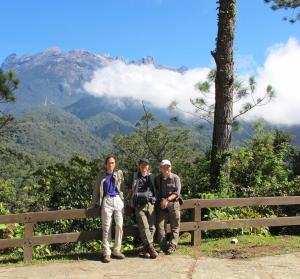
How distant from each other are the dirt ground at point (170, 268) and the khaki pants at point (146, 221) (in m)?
0.38

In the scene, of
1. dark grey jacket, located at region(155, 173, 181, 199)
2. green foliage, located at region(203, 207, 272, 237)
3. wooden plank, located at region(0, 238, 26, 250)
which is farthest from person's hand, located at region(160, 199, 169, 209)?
wooden plank, located at region(0, 238, 26, 250)

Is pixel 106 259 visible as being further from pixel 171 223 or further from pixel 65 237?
pixel 171 223

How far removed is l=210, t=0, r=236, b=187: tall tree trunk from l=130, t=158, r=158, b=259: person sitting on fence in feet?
13.1

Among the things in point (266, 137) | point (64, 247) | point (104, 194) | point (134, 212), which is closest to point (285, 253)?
point (134, 212)

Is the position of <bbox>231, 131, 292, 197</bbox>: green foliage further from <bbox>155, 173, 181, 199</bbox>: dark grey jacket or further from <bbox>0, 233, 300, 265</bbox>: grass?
<bbox>155, 173, 181, 199</bbox>: dark grey jacket

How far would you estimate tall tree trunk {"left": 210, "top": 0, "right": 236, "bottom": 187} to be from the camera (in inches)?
487

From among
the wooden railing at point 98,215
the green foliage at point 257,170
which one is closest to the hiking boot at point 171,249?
the wooden railing at point 98,215

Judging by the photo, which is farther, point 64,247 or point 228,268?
point 64,247

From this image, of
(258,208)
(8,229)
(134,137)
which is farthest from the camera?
(134,137)

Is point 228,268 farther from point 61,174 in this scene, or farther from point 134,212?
point 61,174

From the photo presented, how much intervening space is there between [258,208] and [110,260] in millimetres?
4652

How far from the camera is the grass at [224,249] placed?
8453 millimetres

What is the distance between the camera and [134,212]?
8781 mm

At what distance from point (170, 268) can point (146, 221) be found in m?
1.17
